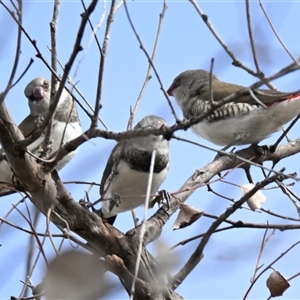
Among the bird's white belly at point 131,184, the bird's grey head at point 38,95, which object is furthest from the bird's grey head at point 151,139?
the bird's grey head at point 38,95

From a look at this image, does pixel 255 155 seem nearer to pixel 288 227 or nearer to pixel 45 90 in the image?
pixel 288 227

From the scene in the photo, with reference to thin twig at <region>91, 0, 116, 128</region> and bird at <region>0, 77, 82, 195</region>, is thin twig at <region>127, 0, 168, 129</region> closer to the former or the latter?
thin twig at <region>91, 0, 116, 128</region>

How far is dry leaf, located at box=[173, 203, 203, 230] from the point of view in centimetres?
324

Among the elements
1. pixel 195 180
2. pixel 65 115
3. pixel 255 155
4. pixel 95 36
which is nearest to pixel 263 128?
pixel 255 155

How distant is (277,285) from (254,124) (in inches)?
87.8

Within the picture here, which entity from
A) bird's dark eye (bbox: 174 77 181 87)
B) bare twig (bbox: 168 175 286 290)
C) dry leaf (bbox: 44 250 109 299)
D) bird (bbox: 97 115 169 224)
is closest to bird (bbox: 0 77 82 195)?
bird (bbox: 97 115 169 224)

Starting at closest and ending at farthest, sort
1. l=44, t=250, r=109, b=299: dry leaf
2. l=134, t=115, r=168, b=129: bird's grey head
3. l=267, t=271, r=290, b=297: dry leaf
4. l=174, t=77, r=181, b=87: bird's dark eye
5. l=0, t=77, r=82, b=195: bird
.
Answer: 1. l=44, t=250, r=109, b=299: dry leaf
2. l=267, t=271, r=290, b=297: dry leaf
3. l=134, t=115, r=168, b=129: bird's grey head
4. l=0, t=77, r=82, b=195: bird
5. l=174, t=77, r=181, b=87: bird's dark eye

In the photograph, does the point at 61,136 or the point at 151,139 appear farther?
the point at 61,136

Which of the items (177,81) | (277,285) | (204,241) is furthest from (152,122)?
(177,81)

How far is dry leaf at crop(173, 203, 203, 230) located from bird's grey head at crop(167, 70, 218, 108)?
2.43 metres

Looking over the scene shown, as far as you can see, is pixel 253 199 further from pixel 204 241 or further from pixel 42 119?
pixel 42 119

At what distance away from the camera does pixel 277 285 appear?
291cm

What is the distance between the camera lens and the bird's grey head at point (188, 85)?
18.7 feet

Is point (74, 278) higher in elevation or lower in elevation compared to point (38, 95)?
lower
